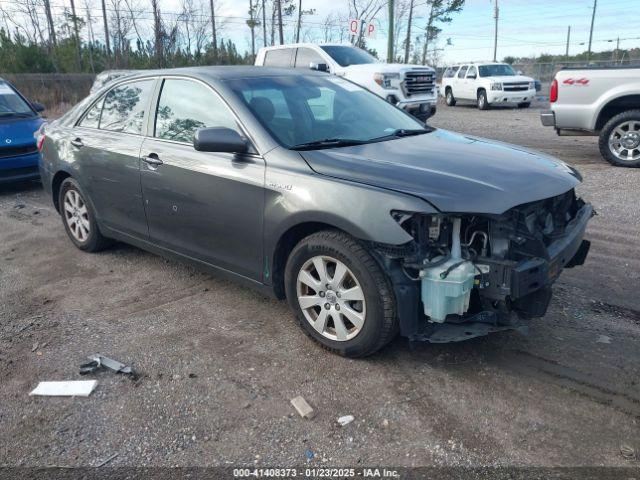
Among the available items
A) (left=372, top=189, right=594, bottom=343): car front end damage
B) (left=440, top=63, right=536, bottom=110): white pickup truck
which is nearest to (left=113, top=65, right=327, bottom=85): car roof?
(left=372, top=189, right=594, bottom=343): car front end damage

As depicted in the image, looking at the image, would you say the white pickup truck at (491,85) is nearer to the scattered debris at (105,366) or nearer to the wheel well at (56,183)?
the wheel well at (56,183)

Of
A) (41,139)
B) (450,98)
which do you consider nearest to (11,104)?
(41,139)

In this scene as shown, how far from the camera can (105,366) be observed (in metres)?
3.43

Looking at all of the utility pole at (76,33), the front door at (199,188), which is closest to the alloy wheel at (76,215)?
the front door at (199,188)

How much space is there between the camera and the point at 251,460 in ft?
8.57

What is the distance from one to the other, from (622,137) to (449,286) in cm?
740

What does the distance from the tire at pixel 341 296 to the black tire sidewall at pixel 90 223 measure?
2.57 m

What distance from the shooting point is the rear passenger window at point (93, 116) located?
5.14m

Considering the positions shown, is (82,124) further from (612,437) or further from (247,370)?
(612,437)

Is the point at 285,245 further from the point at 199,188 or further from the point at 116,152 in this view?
the point at 116,152

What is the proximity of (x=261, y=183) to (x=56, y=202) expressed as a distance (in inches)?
127

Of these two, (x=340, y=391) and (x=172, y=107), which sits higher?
(x=172, y=107)

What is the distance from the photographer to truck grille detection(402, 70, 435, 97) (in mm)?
13055

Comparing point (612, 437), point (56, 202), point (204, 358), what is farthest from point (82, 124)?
point (612, 437)
